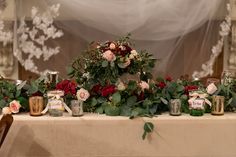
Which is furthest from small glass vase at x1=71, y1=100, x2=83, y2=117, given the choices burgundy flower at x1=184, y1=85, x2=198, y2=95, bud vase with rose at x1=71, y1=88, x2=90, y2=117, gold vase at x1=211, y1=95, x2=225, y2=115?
gold vase at x1=211, y1=95, x2=225, y2=115

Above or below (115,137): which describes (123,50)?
above

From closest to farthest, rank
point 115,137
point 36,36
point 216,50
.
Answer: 1. point 115,137
2. point 36,36
3. point 216,50

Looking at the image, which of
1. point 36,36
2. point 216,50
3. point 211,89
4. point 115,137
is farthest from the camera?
point 216,50

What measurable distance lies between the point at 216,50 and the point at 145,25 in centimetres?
53

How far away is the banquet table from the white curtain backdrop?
109cm

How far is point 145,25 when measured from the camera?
2809mm

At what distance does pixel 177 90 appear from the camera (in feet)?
6.30

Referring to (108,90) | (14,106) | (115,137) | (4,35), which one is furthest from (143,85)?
(4,35)

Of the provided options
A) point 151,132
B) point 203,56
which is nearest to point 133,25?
point 203,56

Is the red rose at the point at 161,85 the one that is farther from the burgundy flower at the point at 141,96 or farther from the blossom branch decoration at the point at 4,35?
the blossom branch decoration at the point at 4,35

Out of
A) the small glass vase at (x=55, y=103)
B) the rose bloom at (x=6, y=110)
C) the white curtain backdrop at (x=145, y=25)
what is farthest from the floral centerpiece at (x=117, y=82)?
A: the white curtain backdrop at (x=145, y=25)

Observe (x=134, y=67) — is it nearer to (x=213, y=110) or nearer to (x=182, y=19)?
(x=213, y=110)

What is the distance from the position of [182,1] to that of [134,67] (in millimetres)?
1074

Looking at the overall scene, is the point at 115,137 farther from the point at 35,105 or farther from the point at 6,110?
the point at 6,110
